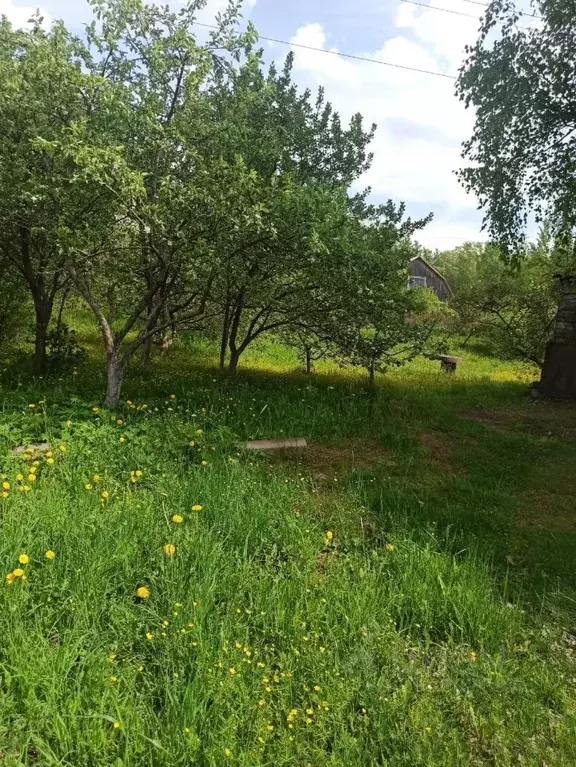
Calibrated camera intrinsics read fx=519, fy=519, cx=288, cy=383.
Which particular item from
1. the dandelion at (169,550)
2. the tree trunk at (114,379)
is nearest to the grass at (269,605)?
the dandelion at (169,550)

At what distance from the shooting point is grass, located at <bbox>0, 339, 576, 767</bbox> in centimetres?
227

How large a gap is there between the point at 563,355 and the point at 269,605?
9.15 meters

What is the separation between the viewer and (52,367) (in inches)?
296

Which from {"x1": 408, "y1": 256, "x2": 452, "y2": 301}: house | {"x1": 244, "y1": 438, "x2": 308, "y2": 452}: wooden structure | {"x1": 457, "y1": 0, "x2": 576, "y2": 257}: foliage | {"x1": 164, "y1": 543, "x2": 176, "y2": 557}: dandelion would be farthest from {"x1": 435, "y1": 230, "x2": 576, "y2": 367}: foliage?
{"x1": 408, "y1": 256, "x2": 452, "y2": 301}: house

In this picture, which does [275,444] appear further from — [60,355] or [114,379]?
[60,355]

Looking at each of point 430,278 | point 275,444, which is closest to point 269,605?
point 275,444

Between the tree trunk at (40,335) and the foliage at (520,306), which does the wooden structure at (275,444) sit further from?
the foliage at (520,306)

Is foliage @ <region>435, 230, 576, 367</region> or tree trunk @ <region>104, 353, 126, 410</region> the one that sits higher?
foliage @ <region>435, 230, 576, 367</region>

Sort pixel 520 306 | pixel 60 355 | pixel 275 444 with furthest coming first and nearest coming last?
pixel 520 306, pixel 60 355, pixel 275 444

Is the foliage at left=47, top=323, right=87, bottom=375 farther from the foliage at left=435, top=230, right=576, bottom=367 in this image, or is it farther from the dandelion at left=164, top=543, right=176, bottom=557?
the foliage at left=435, top=230, right=576, bottom=367

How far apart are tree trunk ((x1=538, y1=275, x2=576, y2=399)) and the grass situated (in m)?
4.98

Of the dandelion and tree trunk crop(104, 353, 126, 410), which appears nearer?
the dandelion

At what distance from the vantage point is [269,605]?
299 centimetres

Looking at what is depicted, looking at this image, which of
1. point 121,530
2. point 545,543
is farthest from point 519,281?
point 121,530
